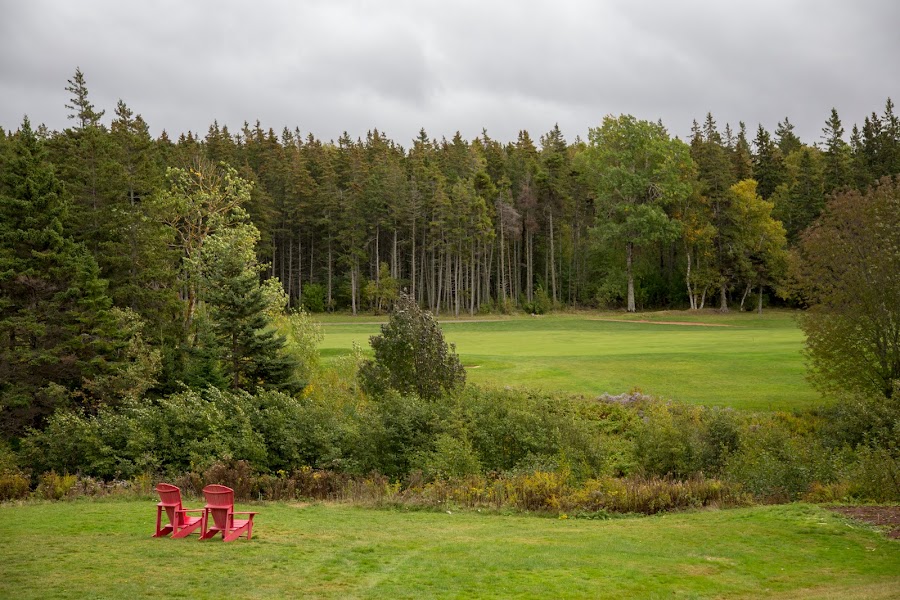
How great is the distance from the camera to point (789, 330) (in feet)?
190

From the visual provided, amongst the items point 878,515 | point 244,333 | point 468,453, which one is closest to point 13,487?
point 244,333

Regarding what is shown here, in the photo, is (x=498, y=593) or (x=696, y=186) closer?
(x=498, y=593)

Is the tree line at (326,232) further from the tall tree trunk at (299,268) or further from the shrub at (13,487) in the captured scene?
the shrub at (13,487)

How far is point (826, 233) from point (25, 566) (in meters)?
30.9

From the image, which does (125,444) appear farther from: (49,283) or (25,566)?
(25,566)

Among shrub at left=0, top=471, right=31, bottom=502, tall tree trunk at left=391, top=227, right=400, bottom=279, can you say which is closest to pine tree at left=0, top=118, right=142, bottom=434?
shrub at left=0, top=471, right=31, bottom=502

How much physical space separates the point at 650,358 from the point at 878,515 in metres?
26.6

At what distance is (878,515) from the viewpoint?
15250mm

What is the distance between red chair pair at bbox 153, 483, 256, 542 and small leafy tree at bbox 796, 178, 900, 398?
25176 millimetres

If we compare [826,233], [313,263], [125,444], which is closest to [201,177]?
[125,444]

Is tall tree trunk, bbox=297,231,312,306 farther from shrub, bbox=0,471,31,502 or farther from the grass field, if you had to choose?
shrub, bbox=0,471,31,502

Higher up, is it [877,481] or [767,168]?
[767,168]

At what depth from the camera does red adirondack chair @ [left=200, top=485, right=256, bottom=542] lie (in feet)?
44.4

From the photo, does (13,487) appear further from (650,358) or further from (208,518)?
(650,358)
